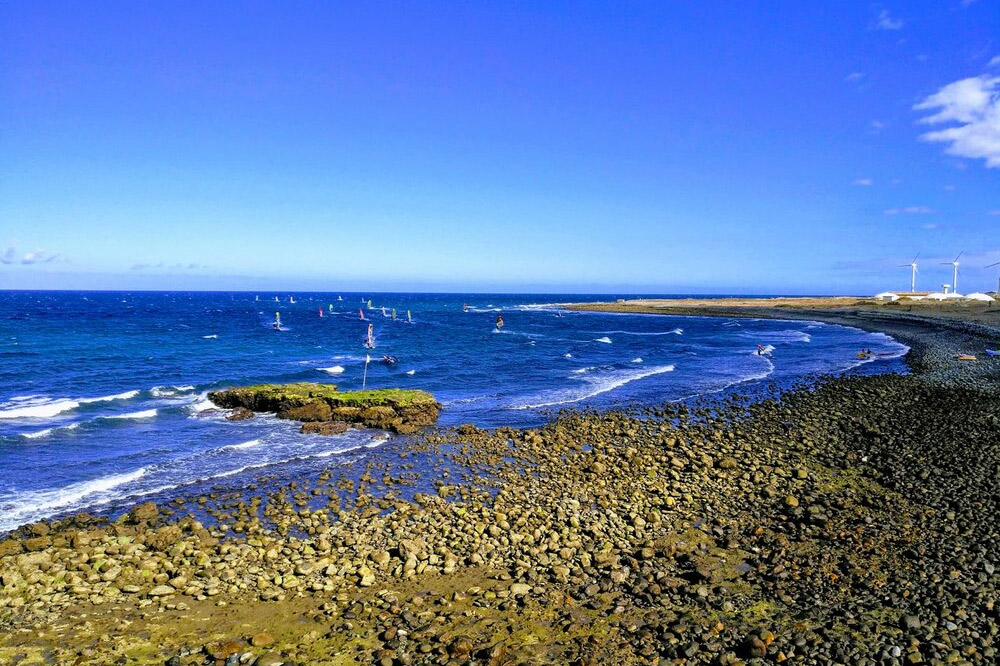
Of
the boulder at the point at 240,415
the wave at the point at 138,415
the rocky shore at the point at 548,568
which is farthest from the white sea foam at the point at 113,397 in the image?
the rocky shore at the point at 548,568

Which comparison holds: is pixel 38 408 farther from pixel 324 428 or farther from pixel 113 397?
pixel 324 428

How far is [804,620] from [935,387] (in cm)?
2704

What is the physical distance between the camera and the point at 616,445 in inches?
803

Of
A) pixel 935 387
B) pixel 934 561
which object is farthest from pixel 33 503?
pixel 935 387

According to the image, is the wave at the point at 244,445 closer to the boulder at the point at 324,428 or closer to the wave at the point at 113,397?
the boulder at the point at 324,428

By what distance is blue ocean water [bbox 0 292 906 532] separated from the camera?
1834cm

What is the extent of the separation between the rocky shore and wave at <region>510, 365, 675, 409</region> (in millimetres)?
10945

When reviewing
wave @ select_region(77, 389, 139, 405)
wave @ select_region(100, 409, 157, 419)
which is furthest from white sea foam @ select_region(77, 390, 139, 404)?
wave @ select_region(100, 409, 157, 419)

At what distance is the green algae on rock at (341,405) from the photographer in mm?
24219

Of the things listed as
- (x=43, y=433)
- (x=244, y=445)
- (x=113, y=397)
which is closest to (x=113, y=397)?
(x=113, y=397)

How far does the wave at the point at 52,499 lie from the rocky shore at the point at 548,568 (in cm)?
152

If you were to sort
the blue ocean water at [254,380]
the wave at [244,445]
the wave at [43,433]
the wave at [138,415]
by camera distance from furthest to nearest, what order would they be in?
the wave at [138,415] → the wave at [43,433] → the wave at [244,445] → the blue ocean water at [254,380]

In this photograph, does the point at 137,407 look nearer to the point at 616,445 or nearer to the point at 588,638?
the point at 616,445

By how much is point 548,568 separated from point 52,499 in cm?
1326
